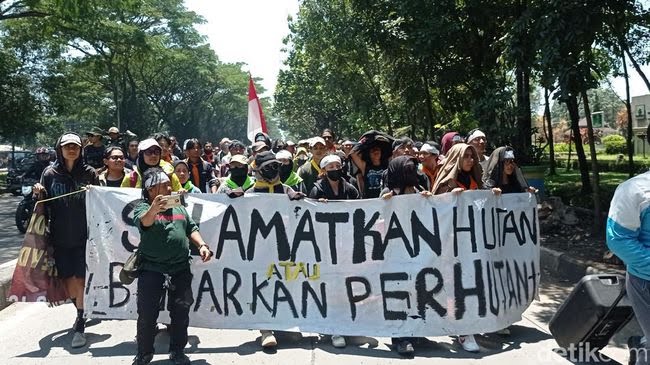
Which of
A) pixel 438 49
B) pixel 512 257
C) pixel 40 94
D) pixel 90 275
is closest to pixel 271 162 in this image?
pixel 90 275

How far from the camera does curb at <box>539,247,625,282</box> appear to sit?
21.1 feet

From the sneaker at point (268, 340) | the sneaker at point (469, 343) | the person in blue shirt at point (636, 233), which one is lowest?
the sneaker at point (469, 343)

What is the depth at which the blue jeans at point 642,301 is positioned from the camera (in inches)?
118

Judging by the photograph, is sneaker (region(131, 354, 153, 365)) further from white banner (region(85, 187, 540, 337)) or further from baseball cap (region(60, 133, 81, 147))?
baseball cap (region(60, 133, 81, 147))

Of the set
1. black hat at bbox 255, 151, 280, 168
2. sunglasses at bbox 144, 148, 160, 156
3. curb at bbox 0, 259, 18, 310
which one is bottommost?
curb at bbox 0, 259, 18, 310

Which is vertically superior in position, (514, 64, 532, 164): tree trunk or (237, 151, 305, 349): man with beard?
(514, 64, 532, 164): tree trunk

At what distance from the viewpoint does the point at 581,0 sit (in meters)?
6.42

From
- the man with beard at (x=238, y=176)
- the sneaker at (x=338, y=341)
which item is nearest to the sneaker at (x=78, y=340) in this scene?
the man with beard at (x=238, y=176)

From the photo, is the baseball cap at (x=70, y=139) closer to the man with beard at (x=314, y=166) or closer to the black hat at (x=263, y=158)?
Answer: the black hat at (x=263, y=158)

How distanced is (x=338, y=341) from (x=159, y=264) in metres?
1.56

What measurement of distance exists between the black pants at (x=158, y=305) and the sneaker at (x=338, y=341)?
118 cm

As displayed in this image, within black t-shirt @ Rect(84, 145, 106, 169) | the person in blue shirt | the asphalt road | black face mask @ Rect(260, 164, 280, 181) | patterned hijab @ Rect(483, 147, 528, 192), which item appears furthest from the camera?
the asphalt road

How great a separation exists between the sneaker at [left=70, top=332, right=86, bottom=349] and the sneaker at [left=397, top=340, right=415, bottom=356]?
256cm

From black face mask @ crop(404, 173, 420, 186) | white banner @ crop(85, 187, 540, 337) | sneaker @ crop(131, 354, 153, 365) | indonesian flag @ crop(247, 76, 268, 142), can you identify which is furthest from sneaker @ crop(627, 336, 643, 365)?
indonesian flag @ crop(247, 76, 268, 142)
